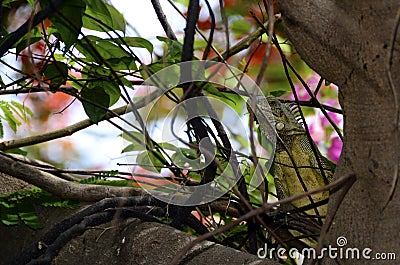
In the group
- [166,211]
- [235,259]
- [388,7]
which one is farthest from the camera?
[166,211]

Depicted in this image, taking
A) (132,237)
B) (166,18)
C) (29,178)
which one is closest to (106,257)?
(132,237)

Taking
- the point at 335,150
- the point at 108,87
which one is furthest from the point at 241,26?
the point at 108,87

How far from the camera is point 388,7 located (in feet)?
1.50

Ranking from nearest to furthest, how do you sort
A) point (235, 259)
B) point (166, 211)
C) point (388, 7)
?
point (388, 7), point (235, 259), point (166, 211)

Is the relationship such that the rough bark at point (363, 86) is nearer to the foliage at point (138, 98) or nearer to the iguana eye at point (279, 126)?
the foliage at point (138, 98)

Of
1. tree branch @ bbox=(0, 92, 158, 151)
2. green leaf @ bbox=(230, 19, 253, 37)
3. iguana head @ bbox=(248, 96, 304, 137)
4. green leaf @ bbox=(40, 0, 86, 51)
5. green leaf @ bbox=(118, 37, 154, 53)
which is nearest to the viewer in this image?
green leaf @ bbox=(40, 0, 86, 51)

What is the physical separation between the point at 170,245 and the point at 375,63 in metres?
0.29

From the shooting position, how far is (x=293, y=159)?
760 mm

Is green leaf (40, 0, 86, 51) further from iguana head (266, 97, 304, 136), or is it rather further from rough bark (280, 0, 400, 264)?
iguana head (266, 97, 304, 136)

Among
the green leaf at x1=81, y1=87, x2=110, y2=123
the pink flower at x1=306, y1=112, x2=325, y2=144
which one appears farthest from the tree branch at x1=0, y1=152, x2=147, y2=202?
the pink flower at x1=306, y1=112, x2=325, y2=144

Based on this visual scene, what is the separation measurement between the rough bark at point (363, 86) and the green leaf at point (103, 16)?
0.20 metres

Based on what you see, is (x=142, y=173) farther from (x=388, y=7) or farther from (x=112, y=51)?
(x=388, y=7)

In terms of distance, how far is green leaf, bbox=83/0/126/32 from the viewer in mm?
626

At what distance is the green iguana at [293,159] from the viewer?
2.54 feet
